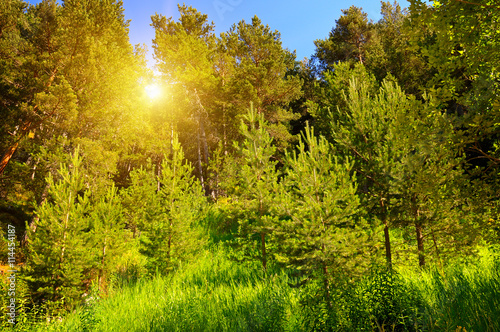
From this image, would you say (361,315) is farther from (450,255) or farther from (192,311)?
(450,255)

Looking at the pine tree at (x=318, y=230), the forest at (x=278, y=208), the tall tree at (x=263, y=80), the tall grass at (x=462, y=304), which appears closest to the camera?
the tall grass at (x=462, y=304)

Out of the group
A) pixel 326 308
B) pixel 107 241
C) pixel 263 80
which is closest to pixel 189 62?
pixel 263 80

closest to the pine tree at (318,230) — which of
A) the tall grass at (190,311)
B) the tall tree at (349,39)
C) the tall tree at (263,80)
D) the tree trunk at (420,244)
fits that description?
the tall grass at (190,311)

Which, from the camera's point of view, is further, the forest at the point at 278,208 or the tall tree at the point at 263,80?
the tall tree at the point at 263,80

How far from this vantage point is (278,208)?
5629mm

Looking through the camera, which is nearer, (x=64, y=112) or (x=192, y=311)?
(x=192, y=311)

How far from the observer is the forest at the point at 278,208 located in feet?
11.1

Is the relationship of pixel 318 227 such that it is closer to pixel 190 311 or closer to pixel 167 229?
pixel 190 311

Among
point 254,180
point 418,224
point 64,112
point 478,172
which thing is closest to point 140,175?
point 64,112

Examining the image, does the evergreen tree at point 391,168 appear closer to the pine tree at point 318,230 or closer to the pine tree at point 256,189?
the pine tree at point 318,230

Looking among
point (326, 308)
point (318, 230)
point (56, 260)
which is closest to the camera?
point (326, 308)

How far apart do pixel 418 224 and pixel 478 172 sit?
3078mm

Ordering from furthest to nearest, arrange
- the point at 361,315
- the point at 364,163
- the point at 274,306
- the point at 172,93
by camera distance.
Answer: the point at 172,93
the point at 364,163
the point at 274,306
the point at 361,315

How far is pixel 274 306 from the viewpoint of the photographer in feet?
Result: 13.5
